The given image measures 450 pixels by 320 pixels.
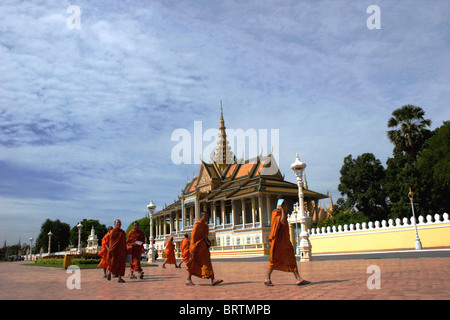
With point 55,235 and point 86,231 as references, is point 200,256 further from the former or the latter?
point 55,235

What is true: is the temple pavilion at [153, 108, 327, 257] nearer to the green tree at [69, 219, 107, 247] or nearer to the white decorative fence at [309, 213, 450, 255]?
the white decorative fence at [309, 213, 450, 255]

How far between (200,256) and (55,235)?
3676 inches

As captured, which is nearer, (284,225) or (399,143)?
(284,225)

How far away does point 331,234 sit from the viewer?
25062 mm

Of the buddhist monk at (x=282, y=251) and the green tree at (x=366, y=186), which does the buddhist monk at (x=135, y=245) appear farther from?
the green tree at (x=366, y=186)

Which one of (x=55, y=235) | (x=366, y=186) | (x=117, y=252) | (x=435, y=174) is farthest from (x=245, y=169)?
(x=55, y=235)

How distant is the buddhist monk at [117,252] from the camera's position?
10.3 meters

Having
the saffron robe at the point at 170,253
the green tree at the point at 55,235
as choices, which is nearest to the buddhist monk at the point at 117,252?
the saffron robe at the point at 170,253

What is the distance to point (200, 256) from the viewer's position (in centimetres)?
888
